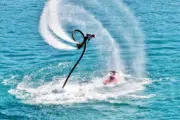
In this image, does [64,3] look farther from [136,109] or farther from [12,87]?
[136,109]

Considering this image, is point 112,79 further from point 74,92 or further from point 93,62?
point 93,62

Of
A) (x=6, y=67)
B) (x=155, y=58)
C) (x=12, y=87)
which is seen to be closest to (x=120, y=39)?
(x=155, y=58)

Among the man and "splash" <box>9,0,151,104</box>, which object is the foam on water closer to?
"splash" <box>9,0,151,104</box>

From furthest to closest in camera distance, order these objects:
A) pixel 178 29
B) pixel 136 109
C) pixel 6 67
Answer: pixel 178 29
pixel 6 67
pixel 136 109

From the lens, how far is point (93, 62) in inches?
2569

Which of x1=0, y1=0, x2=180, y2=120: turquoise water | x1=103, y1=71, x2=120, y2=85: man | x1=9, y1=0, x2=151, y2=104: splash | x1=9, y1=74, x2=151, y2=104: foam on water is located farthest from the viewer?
x1=103, y1=71, x2=120, y2=85: man

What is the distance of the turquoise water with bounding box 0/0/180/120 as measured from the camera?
51.1 m

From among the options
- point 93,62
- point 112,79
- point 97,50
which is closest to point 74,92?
point 112,79

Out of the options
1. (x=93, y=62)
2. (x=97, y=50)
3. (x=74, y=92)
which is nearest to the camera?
(x=74, y=92)

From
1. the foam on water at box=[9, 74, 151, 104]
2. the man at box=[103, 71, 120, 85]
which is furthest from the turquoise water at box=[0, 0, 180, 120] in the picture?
the man at box=[103, 71, 120, 85]

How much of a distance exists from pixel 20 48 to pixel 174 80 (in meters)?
23.9

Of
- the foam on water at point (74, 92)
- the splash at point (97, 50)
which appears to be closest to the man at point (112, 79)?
the foam on water at point (74, 92)

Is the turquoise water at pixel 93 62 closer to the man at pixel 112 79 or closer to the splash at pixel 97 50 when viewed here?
the splash at pixel 97 50

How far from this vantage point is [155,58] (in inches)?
2601
